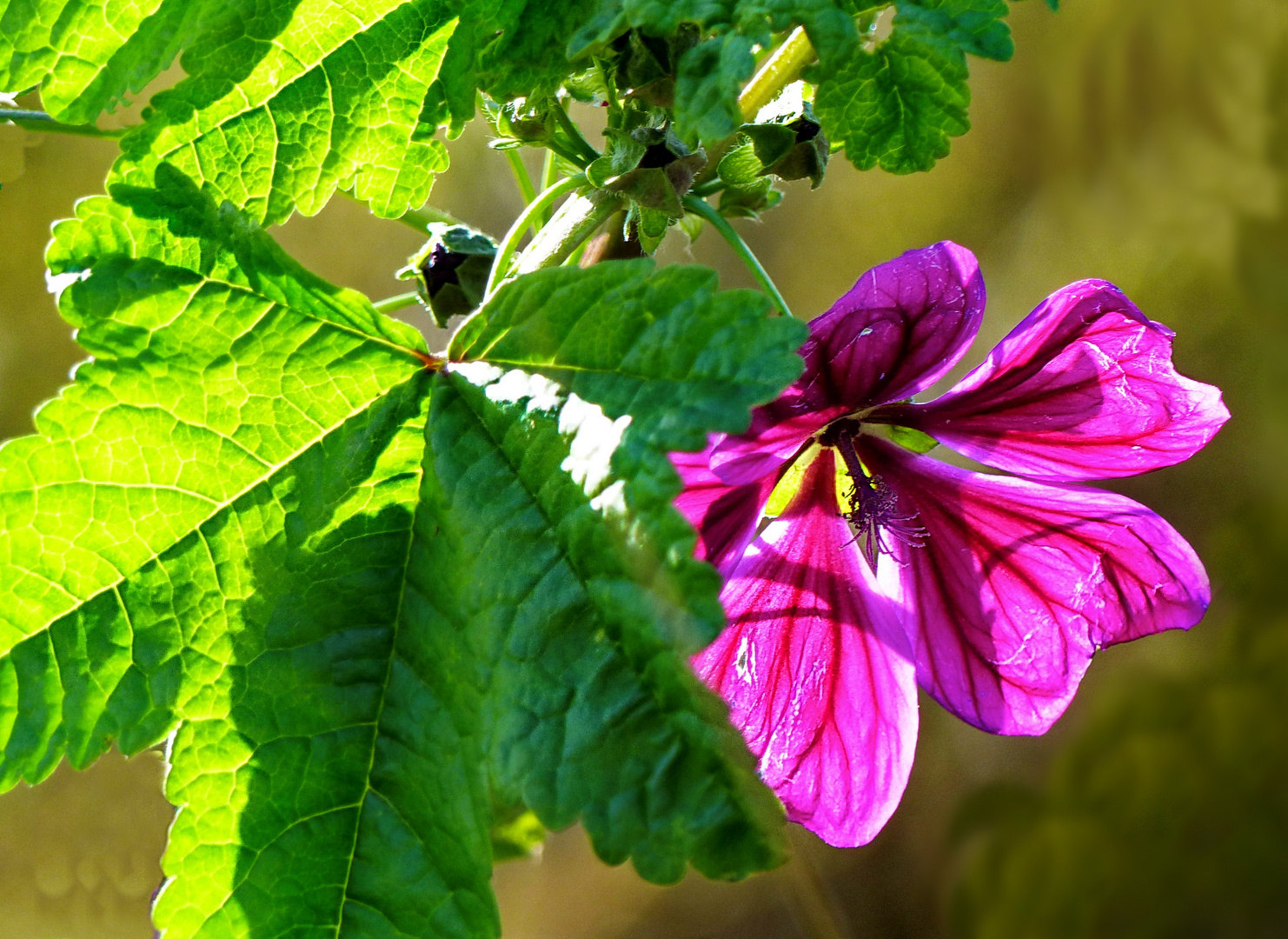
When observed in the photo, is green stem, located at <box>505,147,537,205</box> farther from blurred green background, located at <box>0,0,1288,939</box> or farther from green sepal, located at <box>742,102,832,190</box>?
blurred green background, located at <box>0,0,1288,939</box>

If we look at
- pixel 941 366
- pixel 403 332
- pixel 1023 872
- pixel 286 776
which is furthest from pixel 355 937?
pixel 1023 872

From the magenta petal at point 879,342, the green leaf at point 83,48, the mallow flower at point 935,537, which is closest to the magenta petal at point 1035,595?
the mallow flower at point 935,537

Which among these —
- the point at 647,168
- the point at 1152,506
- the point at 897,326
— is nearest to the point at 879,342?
the point at 897,326

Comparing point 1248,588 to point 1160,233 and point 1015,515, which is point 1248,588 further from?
point 1015,515

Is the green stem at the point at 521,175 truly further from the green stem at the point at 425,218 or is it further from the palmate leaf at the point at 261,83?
the palmate leaf at the point at 261,83

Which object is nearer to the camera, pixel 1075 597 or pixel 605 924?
pixel 1075 597

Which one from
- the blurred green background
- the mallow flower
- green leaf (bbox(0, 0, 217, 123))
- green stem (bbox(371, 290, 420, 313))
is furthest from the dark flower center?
the blurred green background

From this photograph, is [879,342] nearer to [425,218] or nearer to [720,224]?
[720,224]
